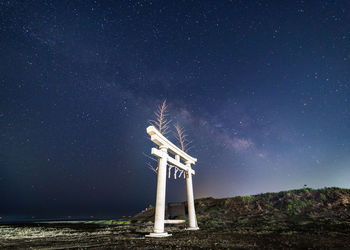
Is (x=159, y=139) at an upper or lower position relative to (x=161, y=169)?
upper

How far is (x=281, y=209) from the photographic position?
758 inches

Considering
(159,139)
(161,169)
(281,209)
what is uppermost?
(159,139)

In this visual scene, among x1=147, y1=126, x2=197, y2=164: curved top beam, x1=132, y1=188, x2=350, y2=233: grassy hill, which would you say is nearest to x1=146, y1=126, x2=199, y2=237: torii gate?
x1=147, y1=126, x2=197, y2=164: curved top beam

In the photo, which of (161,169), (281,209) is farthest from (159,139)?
(281,209)

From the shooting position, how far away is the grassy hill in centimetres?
1512

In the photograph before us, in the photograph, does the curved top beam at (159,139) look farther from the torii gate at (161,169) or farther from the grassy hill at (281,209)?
the grassy hill at (281,209)

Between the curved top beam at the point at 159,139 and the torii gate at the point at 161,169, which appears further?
the curved top beam at the point at 159,139

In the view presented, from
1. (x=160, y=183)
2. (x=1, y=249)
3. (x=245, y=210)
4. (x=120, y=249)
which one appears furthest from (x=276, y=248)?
(x=245, y=210)

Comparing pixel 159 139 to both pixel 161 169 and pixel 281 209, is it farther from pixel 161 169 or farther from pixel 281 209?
pixel 281 209

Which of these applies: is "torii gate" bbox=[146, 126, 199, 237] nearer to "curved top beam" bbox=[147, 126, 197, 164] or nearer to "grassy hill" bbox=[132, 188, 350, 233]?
"curved top beam" bbox=[147, 126, 197, 164]

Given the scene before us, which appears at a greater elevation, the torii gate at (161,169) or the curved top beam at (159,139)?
the curved top beam at (159,139)

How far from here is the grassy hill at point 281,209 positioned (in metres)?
15.1

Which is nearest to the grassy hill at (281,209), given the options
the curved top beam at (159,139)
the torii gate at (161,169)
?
the torii gate at (161,169)

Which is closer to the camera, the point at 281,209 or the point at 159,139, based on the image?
the point at 159,139
